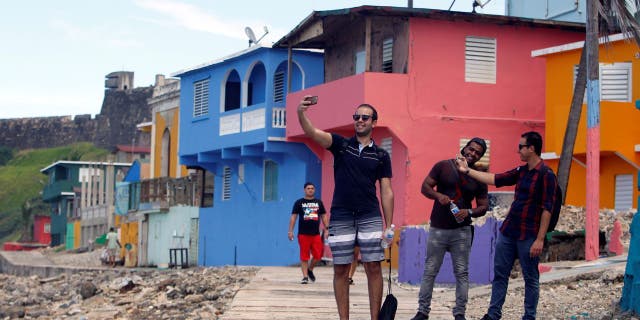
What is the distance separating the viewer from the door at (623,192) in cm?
2503

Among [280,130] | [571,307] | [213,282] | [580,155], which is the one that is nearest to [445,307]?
[571,307]

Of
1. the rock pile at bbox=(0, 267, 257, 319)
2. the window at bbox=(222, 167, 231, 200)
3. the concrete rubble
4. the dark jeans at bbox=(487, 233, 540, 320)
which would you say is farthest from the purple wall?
the window at bbox=(222, 167, 231, 200)

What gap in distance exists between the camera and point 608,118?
80.9 feet

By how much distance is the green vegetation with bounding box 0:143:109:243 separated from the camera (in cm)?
8700

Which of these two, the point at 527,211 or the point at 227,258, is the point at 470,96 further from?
the point at 527,211

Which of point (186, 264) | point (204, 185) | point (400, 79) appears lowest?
point (186, 264)

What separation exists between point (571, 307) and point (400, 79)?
15199 millimetres

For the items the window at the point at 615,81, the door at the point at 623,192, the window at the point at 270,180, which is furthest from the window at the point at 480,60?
the window at the point at 270,180

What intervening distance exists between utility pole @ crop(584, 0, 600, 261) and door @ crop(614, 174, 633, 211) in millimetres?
5619

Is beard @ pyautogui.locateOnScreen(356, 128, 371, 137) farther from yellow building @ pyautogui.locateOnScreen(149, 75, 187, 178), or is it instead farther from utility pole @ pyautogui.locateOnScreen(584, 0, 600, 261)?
yellow building @ pyautogui.locateOnScreen(149, 75, 187, 178)

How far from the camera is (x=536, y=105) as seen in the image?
2852 cm

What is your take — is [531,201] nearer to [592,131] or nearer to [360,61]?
[592,131]

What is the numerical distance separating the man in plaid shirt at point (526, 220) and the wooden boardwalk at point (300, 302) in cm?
201

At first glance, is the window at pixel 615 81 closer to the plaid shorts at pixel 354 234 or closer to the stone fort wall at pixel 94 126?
the plaid shorts at pixel 354 234
